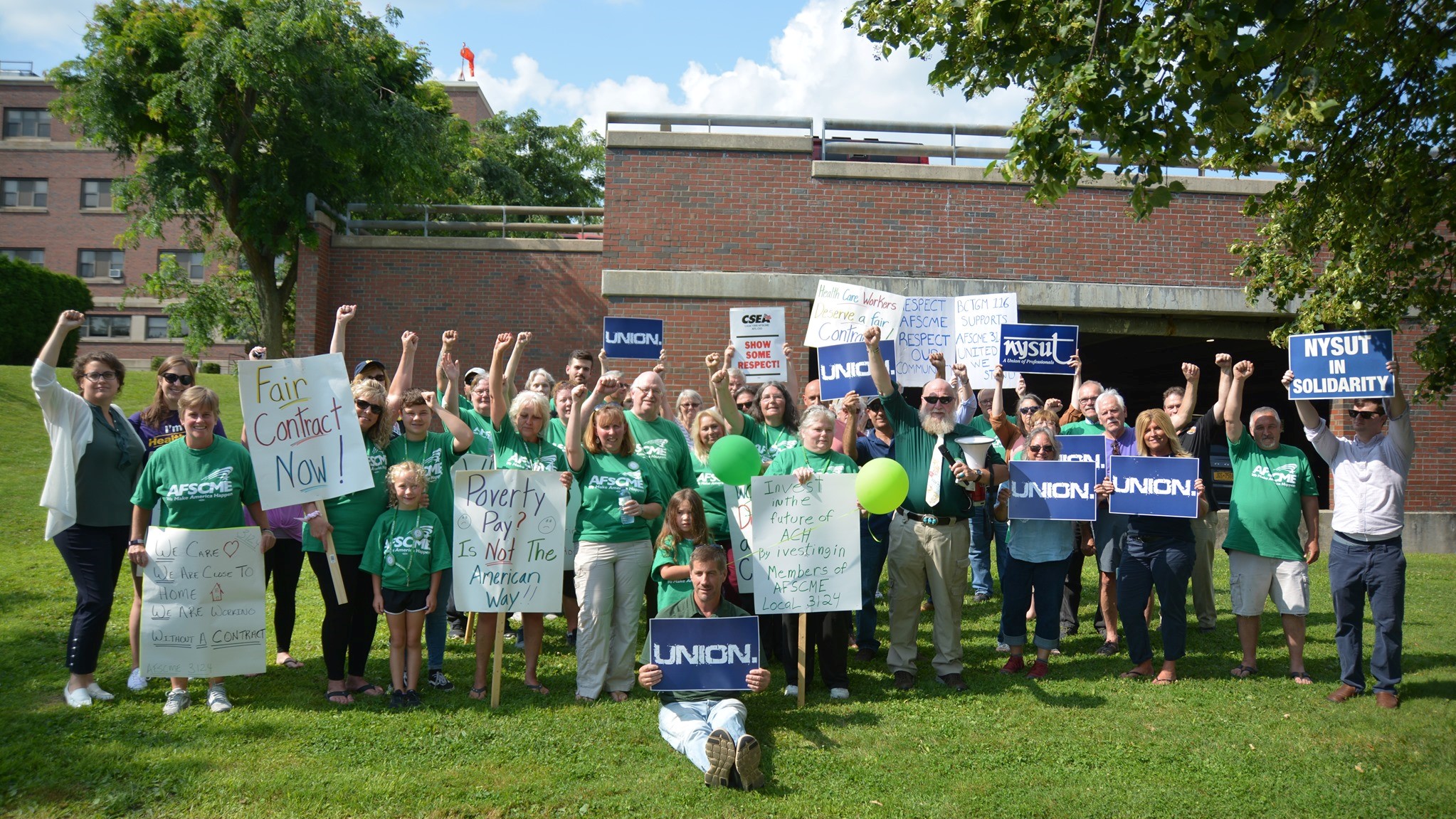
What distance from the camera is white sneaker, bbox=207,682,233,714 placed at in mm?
5906

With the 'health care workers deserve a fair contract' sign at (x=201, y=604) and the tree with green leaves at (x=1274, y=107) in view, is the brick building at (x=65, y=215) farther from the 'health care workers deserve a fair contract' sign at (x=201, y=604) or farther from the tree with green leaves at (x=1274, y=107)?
the tree with green leaves at (x=1274, y=107)

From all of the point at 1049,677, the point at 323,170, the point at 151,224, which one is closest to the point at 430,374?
the point at 323,170

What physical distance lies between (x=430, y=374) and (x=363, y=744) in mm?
13108

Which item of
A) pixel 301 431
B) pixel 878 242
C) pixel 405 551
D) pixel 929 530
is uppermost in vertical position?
pixel 878 242

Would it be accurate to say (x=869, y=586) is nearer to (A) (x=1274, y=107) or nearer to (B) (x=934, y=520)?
(B) (x=934, y=520)

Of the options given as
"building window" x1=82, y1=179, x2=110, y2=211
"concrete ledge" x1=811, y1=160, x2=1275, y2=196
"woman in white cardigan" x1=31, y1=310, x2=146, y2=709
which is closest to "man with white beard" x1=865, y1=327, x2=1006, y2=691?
"woman in white cardigan" x1=31, y1=310, x2=146, y2=709

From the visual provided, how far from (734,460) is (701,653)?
1274 mm

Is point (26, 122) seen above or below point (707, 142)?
above

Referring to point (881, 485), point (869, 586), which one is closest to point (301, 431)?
point (881, 485)

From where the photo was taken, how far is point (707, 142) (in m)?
15.0

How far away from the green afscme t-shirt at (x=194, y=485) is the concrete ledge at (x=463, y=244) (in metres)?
12.5

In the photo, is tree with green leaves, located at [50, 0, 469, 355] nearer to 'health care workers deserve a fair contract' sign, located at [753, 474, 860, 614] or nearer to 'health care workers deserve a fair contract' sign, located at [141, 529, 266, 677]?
'health care workers deserve a fair contract' sign, located at [141, 529, 266, 677]

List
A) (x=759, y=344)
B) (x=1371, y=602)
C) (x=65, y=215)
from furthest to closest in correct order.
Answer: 1. (x=65, y=215)
2. (x=759, y=344)
3. (x=1371, y=602)

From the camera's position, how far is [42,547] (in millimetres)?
11328
